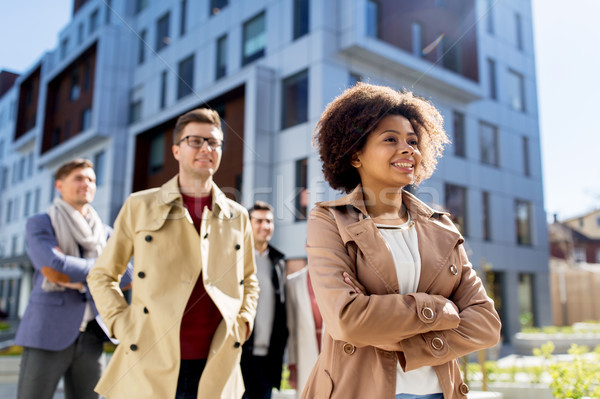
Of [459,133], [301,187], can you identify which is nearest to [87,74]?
[301,187]

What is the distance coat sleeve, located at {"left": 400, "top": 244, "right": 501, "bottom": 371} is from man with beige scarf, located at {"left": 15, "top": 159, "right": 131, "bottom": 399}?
6.87 feet

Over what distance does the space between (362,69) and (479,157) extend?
→ 707 cm

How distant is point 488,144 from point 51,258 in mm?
18893

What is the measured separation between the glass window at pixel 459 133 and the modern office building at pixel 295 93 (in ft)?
0.23

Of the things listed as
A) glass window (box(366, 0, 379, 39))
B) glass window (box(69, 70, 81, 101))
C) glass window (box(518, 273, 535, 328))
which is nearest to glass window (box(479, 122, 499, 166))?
glass window (box(518, 273, 535, 328))

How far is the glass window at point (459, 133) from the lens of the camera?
18.0 metres

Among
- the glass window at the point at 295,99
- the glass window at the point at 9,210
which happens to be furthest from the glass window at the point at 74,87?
the glass window at the point at 295,99

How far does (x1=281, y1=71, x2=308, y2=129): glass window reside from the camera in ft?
45.9

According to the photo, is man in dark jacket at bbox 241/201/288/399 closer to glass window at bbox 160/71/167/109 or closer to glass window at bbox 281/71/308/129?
glass window at bbox 281/71/308/129

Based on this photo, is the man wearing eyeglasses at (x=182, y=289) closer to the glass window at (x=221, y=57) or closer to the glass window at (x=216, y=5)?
the glass window at (x=221, y=57)

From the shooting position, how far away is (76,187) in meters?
3.48

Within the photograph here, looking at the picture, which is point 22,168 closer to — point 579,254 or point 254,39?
point 254,39

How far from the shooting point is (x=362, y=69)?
14.3 meters

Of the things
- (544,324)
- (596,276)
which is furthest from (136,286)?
(596,276)
